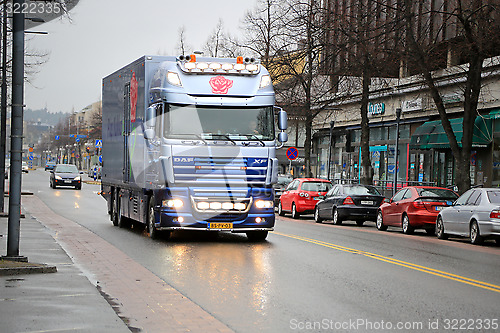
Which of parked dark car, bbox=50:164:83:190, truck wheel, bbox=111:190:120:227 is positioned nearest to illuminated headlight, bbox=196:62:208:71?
truck wheel, bbox=111:190:120:227

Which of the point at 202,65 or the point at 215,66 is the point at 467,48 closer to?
the point at 215,66

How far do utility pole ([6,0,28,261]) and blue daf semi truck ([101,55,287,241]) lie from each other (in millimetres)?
5215

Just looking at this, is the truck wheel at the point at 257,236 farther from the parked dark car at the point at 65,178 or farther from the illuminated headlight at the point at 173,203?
the parked dark car at the point at 65,178

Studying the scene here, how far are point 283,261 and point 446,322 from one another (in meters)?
6.02

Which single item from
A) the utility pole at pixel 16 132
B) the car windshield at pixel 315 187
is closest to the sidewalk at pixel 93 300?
the utility pole at pixel 16 132

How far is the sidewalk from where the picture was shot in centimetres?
782

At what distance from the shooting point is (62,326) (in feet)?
25.0

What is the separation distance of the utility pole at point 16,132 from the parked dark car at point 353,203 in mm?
17373

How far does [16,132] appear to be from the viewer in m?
12.0

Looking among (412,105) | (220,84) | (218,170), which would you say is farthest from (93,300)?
(412,105)

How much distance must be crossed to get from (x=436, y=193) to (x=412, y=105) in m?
17.0

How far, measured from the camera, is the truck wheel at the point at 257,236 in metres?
18.7

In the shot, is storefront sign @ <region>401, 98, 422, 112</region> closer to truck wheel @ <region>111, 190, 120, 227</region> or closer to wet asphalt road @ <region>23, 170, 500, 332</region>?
wet asphalt road @ <region>23, 170, 500, 332</region>

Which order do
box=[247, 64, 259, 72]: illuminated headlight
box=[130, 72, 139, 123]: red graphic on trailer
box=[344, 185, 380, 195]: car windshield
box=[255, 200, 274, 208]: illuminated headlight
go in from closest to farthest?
box=[255, 200, 274, 208]: illuminated headlight → box=[247, 64, 259, 72]: illuminated headlight → box=[130, 72, 139, 123]: red graphic on trailer → box=[344, 185, 380, 195]: car windshield
